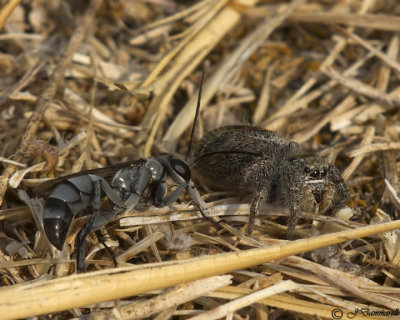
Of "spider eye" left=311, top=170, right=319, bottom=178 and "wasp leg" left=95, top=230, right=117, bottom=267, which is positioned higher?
"spider eye" left=311, top=170, right=319, bottom=178

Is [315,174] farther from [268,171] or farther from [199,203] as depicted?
[199,203]

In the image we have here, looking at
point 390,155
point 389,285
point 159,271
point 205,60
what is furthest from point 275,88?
point 159,271

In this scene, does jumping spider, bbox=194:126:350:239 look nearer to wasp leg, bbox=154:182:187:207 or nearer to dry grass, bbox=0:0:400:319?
dry grass, bbox=0:0:400:319

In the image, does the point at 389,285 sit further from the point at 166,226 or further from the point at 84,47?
the point at 84,47

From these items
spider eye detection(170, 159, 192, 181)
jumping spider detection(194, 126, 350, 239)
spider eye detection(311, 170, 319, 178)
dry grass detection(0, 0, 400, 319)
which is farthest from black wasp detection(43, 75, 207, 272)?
spider eye detection(311, 170, 319, 178)

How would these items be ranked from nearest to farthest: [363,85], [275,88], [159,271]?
1. [159,271]
2. [363,85]
3. [275,88]

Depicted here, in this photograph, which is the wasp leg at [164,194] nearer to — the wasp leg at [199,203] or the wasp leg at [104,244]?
the wasp leg at [199,203]

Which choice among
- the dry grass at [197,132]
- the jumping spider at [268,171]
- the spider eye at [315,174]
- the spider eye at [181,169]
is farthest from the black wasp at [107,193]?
the spider eye at [315,174]
